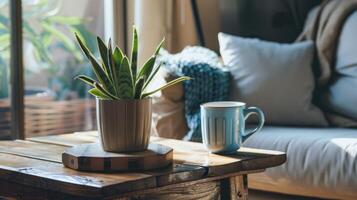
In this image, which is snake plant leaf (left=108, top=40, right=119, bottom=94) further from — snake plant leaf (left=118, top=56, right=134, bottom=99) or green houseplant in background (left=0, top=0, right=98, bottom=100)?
green houseplant in background (left=0, top=0, right=98, bottom=100)

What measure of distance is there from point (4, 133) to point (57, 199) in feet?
5.07

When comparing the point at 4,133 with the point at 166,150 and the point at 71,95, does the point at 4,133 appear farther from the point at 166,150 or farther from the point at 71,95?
the point at 166,150

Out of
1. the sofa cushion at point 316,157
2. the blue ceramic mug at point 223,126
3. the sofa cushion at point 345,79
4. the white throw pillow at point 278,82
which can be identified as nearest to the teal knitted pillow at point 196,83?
the white throw pillow at point 278,82

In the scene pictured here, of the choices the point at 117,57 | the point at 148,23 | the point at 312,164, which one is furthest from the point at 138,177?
the point at 148,23

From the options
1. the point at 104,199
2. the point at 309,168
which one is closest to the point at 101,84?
the point at 104,199

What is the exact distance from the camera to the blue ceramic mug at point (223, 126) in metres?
1.48

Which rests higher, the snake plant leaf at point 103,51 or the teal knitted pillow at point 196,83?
the snake plant leaf at point 103,51

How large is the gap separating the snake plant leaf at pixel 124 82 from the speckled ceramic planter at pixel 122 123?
0.08 ft

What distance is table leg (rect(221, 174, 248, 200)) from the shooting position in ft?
4.77

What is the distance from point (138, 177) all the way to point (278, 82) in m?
1.39

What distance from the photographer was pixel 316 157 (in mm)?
2062

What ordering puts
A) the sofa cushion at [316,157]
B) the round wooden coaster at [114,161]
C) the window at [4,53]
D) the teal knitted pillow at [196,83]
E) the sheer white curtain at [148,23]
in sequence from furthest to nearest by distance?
the sheer white curtain at [148,23], the window at [4,53], the teal knitted pillow at [196,83], the sofa cushion at [316,157], the round wooden coaster at [114,161]

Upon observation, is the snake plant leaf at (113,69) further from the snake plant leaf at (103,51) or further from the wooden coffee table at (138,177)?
the wooden coffee table at (138,177)

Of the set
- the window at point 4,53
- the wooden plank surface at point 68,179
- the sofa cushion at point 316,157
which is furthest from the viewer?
the window at point 4,53
